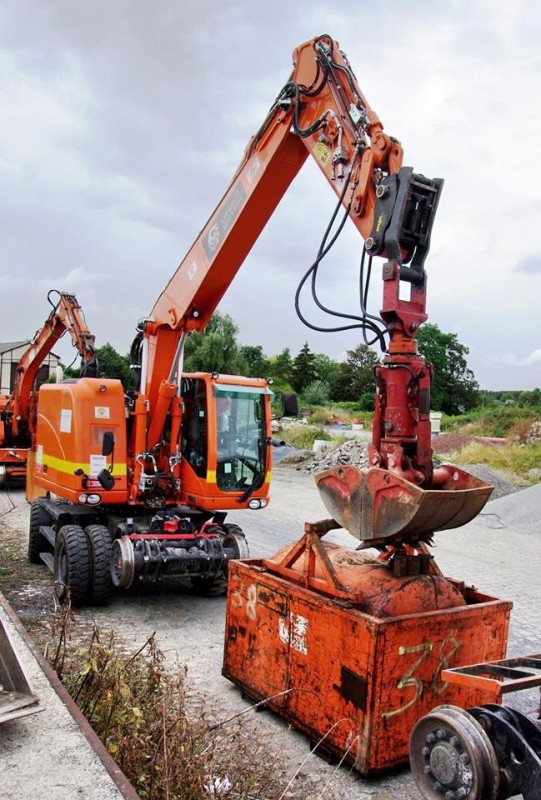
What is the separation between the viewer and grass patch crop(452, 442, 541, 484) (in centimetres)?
1806

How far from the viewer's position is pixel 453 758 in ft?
10.5

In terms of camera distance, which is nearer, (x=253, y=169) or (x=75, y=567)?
(x=253, y=169)

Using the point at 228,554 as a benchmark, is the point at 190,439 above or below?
above

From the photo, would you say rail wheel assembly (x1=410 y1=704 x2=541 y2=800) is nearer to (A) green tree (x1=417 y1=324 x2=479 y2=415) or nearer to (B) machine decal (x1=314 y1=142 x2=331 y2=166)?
(B) machine decal (x1=314 y1=142 x2=331 y2=166)

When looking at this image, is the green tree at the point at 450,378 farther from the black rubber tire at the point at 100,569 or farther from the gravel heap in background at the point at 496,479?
the black rubber tire at the point at 100,569

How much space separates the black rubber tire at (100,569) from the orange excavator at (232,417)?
0.05ft

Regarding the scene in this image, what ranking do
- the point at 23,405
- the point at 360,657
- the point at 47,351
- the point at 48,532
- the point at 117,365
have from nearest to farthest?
1. the point at 360,657
2. the point at 48,532
3. the point at 47,351
4. the point at 23,405
5. the point at 117,365

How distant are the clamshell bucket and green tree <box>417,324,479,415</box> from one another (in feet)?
188

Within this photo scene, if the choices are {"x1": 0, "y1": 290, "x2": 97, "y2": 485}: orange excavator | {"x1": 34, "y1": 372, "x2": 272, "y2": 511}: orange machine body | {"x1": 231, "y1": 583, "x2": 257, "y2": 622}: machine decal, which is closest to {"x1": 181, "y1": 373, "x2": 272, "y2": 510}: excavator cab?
{"x1": 34, "y1": 372, "x2": 272, "y2": 511}: orange machine body

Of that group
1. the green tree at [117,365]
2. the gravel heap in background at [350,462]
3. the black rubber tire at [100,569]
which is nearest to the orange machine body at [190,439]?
the black rubber tire at [100,569]

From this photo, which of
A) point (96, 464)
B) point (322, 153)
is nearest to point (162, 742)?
point (96, 464)

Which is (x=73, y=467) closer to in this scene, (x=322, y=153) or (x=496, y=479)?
(x=322, y=153)

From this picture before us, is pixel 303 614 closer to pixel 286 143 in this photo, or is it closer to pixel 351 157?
pixel 351 157

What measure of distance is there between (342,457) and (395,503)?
1674 centimetres
